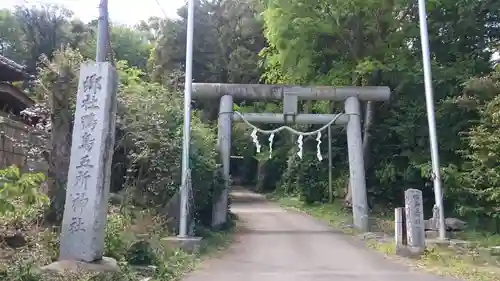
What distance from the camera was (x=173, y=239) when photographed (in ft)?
40.6

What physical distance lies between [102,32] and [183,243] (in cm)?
570

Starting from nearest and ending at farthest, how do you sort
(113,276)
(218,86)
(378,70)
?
(113,276), (218,86), (378,70)

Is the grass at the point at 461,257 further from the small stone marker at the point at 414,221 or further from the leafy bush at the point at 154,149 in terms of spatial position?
the leafy bush at the point at 154,149

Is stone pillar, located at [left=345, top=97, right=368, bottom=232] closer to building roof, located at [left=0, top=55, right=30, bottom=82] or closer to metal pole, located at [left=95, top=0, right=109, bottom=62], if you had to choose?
metal pole, located at [left=95, top=0, right=109, bottom=62]

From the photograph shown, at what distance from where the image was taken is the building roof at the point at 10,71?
1530cm

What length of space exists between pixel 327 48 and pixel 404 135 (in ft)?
16.4

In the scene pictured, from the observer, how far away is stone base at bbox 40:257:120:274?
286 inches

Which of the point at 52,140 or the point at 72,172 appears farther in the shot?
the point at 52,140

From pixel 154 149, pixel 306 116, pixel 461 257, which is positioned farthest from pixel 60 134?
pixel 461 257

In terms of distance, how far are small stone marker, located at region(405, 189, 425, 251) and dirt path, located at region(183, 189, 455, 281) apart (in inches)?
36.8

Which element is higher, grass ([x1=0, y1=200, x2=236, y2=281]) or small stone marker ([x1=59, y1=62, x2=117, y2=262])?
small stone marker ([x1=59, y1=62, x2=117, y2=262])

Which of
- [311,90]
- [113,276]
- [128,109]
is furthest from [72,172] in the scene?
[311,90]

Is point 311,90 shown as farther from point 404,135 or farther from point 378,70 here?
point 404,135

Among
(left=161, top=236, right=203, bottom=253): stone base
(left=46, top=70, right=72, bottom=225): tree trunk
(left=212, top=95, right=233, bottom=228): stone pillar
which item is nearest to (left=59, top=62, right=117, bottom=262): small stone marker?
(left=46, top=70, right=72, bottom=225): tree trunk
